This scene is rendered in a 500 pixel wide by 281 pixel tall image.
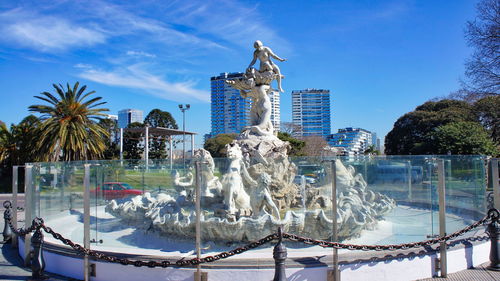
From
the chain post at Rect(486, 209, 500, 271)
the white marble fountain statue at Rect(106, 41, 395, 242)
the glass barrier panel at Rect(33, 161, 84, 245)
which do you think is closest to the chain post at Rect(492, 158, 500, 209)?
the chain post at Rect(486, 209, 500, 271)

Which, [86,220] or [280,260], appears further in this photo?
[86,220]

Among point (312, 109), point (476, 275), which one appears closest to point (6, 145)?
point (476, 275)

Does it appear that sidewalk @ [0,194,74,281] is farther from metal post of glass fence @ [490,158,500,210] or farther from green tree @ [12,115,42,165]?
green tree @ [12,115,42,165]

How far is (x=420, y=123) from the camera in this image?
40.2m

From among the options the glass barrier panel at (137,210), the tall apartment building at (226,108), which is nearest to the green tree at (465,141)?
the glass barrier panel at (137,210)

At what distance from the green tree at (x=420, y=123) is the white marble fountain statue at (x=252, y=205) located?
97.2 feet

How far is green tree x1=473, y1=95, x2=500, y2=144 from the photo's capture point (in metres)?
25.7

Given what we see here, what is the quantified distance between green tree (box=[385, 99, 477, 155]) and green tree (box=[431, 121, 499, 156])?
29.8 ft

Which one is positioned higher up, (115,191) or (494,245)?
(115,191)

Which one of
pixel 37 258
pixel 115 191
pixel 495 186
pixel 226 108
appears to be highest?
pixel 226 108

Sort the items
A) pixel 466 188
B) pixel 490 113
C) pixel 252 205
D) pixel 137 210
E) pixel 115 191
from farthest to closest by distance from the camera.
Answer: pixel 490 113 → pixel 137 210 → pixel 115 191 → pixel 466 188 → pixel 252 205

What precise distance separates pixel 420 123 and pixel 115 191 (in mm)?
39320

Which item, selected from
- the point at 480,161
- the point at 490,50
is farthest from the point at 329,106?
the point at 480,161

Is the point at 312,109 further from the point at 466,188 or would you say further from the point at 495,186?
the point at 495,186
